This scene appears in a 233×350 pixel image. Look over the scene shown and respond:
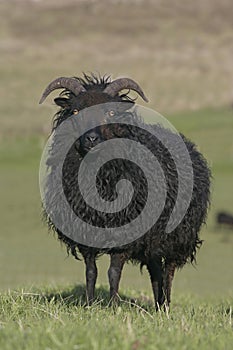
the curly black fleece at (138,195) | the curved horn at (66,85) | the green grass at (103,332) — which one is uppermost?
the curved horn at (66,85)

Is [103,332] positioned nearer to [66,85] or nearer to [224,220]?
[66,85]

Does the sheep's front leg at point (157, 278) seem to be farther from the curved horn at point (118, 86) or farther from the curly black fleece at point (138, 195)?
the curved horn at point (118, 86)

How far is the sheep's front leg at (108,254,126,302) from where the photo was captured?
8508 millimetres

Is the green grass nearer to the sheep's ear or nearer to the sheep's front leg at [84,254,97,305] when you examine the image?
the sheep's front leg at [84,254,97,305]

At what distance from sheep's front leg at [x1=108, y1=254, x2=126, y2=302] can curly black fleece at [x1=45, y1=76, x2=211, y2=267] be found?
74mm

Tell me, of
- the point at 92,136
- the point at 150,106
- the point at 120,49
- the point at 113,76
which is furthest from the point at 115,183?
the point at 120,49

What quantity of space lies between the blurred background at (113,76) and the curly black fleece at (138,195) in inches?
43.4

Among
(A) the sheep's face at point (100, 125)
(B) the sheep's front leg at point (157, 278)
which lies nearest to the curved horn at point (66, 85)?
(A) the sheep's face at point (100, 125)

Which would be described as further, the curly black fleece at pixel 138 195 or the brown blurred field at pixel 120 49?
the brown blurred field at pixel 120 49

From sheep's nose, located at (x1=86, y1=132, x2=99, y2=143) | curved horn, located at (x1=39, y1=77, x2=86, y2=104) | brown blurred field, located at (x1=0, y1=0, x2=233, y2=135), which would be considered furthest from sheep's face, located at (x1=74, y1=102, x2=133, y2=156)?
brown blurred field, located at (x1=0, y1=0, x2=233, y2=135)

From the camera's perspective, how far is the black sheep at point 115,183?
856cm

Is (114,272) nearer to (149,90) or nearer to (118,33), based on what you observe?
(149,90)

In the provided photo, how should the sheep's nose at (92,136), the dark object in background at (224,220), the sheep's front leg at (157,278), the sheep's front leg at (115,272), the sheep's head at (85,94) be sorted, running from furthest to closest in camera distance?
the dark object in background at (224,220) < the sheep's front leg at (157,278) < the sheep's head at (85,94) < the sheep's front leg at (115,272) < the sheep's nose at (92,136)

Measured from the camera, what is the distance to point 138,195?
28.2 feet
